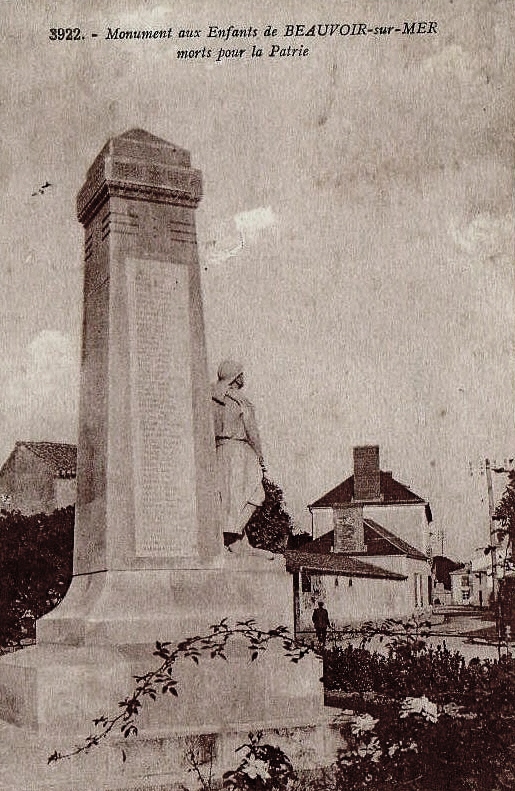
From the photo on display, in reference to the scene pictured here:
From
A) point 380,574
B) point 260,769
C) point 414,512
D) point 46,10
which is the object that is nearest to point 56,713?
point 260,769

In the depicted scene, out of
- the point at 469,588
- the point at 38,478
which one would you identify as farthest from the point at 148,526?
the point at 469,588

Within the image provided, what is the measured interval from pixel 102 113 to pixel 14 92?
2.78 feet

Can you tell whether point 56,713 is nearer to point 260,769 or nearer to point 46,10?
point 260,769

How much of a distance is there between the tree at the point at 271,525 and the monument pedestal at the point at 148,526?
26.3 meters

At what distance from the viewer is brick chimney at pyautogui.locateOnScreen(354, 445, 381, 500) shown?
5478 centimetres

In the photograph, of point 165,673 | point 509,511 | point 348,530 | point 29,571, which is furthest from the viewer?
point 348,530

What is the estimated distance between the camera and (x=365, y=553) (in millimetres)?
48969

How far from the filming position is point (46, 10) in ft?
25.7

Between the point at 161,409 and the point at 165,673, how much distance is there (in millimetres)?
2051

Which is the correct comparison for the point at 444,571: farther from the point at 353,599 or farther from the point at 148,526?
the point at 148,526

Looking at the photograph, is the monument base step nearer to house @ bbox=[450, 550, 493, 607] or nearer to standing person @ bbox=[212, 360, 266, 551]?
standing person @ bbox=[212, 360, 266, 551]

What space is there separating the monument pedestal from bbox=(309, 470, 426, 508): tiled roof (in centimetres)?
4702

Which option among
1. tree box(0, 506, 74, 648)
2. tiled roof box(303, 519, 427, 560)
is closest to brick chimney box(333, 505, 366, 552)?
tiled roof box(303, 519, 427, 560)

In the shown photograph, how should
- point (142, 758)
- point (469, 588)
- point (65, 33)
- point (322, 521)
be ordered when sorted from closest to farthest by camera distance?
point (142, 758) → point (65, 33) → point (322, 521) → point (469, 588)
